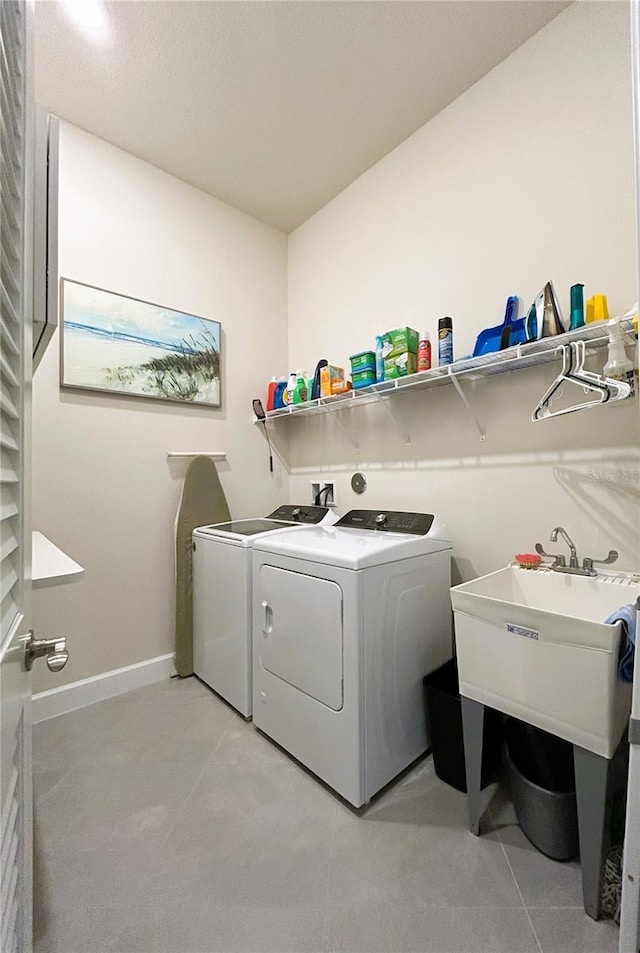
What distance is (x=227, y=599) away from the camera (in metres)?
1.98

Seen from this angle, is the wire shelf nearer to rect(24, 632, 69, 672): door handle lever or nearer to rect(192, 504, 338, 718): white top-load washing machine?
rect(192, 504, 338, 718): white top-load washing machine

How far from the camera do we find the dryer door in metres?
1.43

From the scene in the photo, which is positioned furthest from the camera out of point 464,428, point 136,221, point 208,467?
point 208,467

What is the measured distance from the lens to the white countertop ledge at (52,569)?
967mm

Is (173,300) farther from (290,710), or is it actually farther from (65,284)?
(290,710)

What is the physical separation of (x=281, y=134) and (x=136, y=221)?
37.0 inches

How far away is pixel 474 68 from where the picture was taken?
70.1 inches

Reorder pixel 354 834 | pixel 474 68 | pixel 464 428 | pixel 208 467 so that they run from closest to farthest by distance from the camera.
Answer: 1. pixel 354 834
2. pixel 474 68
3. pixel 464 428
4. pixel 208 467

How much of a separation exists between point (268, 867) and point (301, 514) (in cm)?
157

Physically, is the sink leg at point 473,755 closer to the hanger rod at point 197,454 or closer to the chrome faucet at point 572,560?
the chrome faucet at point 572,560

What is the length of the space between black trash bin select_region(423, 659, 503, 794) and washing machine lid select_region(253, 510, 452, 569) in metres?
0.56

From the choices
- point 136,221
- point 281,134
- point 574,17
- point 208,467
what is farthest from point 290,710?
point 574,17

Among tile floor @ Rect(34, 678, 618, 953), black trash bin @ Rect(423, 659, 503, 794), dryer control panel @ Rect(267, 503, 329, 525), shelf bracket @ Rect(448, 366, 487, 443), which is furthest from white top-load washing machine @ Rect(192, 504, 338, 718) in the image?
shelf bracket @ Rect(448, 366, 487, 443)

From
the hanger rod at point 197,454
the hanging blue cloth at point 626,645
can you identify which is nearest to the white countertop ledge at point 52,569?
the hanger rod at point 197,454
